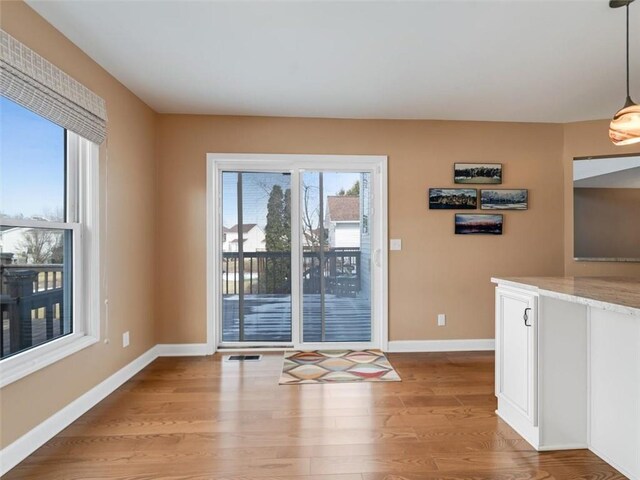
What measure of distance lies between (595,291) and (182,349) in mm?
3425

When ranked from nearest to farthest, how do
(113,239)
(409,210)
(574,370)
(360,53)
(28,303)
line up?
(574,370)
(28,303)
(360,53)
(113,239)
(409,210)

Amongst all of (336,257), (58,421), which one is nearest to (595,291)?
(336,257)

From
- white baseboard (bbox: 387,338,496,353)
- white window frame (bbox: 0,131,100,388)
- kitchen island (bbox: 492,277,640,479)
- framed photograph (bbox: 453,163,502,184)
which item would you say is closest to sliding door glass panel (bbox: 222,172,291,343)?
white baseboard (bbox: 387,338,496,353)

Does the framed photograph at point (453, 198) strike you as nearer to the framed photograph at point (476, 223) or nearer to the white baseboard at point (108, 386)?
the framed photograph at point (476, 223)

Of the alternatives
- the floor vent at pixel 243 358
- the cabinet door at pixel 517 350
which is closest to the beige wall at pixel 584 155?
the cabinet door at pixel 517 350

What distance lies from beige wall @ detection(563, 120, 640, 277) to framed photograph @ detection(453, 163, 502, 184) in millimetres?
805

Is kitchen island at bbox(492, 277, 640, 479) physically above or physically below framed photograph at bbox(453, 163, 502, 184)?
below

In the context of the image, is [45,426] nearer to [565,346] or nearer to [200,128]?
[200,128]

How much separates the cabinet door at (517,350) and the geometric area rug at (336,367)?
0.92 metres

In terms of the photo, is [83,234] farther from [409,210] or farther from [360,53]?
[409,210]

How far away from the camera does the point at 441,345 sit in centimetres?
372

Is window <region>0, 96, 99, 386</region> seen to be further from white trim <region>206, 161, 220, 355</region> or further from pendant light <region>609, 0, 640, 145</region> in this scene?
pendant light <region>609, 0, 640, 145</region>

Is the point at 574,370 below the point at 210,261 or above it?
below

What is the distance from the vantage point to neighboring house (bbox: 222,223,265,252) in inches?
148
